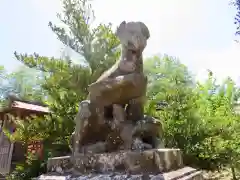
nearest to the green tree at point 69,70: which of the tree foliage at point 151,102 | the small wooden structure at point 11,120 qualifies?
the tree foliage at point 151,102

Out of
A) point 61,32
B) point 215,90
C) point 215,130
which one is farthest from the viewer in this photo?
point 215,90

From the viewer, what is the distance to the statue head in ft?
8.07

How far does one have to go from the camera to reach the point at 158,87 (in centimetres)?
771

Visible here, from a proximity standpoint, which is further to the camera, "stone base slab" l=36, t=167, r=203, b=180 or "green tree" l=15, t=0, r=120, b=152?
"green tree" l=15, t=0, r=120, b=152

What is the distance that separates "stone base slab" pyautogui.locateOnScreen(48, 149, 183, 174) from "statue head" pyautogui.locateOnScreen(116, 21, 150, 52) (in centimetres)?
106

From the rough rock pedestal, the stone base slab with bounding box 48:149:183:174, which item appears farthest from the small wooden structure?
the stone base slab with bounding box 48:149:183:174

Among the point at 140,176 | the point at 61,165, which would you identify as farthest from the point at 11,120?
the point at 140,176

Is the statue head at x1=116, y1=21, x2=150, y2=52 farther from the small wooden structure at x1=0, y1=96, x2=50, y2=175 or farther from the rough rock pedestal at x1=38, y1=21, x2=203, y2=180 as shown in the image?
the small wooden structure at x1=0, y1=96, x2=50, y2=175

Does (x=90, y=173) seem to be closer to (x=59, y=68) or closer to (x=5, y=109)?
(x=59, y=68)

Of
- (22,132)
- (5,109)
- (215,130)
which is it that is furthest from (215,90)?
(5,109)

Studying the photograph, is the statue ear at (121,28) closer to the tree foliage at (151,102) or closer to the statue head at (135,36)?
the statue head at (135,36)

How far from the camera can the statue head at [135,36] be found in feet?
8.07

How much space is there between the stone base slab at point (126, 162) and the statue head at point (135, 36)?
1.06 m

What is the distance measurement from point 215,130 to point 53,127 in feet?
15.2
